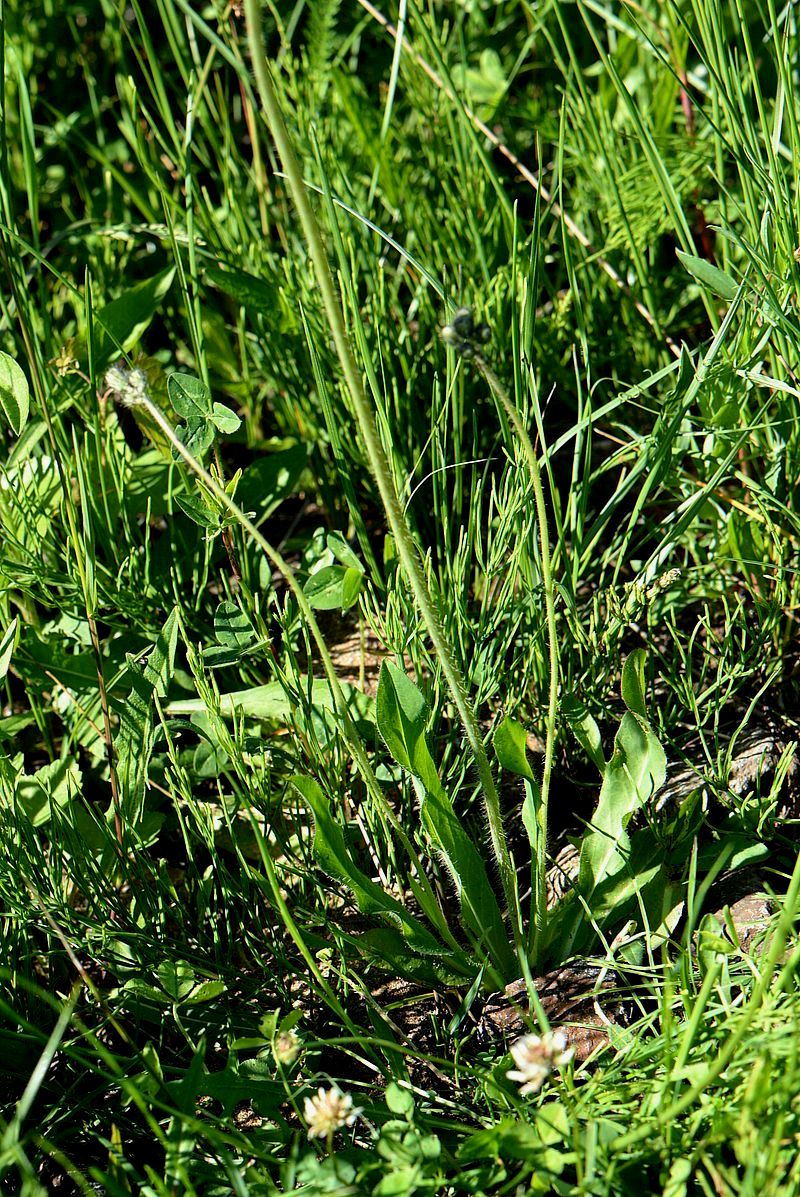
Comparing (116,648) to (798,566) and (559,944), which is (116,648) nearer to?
(559,944)

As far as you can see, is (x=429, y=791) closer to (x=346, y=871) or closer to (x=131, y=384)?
(x=346, y=871)

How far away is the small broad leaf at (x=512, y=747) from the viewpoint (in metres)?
1.18

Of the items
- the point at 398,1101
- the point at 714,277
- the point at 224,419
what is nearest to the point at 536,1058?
the point at 398,1101

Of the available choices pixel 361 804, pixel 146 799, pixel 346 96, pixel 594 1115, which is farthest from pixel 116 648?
pixel 346 96

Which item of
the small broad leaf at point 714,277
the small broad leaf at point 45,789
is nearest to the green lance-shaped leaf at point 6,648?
the small broad leaf at point 45,789

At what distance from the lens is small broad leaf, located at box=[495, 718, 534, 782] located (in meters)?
1.18

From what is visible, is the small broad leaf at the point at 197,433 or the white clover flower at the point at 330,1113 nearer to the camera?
the white clover flower at the point at 330,1113

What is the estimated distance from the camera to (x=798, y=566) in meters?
1.42

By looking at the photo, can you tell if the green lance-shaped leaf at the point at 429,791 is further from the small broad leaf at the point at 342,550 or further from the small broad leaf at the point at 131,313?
the small broad leaf at the point at 131,313

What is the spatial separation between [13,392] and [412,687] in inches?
28.6

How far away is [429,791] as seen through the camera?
45.4 inches

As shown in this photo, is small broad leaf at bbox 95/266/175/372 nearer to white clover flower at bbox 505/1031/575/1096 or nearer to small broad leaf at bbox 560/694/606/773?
small broad leaf at bbox 560/694/606/773

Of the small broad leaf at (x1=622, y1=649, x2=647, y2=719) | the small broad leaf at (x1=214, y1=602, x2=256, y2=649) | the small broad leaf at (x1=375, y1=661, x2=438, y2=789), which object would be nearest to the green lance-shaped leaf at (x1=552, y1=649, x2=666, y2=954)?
the small broad leaf at (x1=622, y1=649, x2=647, y2=719)

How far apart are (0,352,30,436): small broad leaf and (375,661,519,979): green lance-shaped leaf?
0.66m
